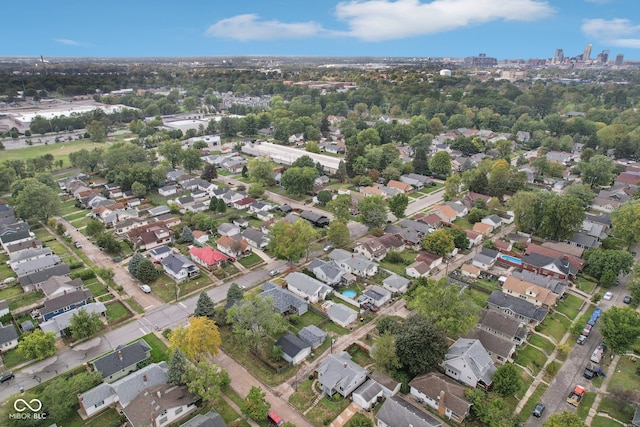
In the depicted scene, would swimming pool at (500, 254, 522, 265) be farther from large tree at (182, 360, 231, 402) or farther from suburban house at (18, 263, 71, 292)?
suburban house at (18, 263, 71, 292)

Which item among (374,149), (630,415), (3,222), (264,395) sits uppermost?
(374,149)

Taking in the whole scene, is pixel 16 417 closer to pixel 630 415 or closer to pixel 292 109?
pixel 630 415

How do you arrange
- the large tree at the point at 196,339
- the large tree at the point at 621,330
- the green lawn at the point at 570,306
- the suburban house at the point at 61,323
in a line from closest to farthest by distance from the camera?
1. the large tree at the point at 196,339
2. the large tree at the point at 621,330
3. the suburban house at the point at 61,323
4. the green lawn at the point at 570,306

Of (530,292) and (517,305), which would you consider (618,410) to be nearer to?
(517,305)

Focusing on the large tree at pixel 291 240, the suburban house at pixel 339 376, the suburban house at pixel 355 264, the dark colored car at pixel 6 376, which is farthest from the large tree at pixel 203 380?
the suburban house at pixel 355 264

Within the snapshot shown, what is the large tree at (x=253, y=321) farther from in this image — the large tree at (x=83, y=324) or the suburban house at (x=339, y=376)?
the large tree at (x=83, y=324)

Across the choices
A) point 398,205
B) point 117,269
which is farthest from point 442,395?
point 117,269

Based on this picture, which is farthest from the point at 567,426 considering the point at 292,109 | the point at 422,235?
the point at 292,109
